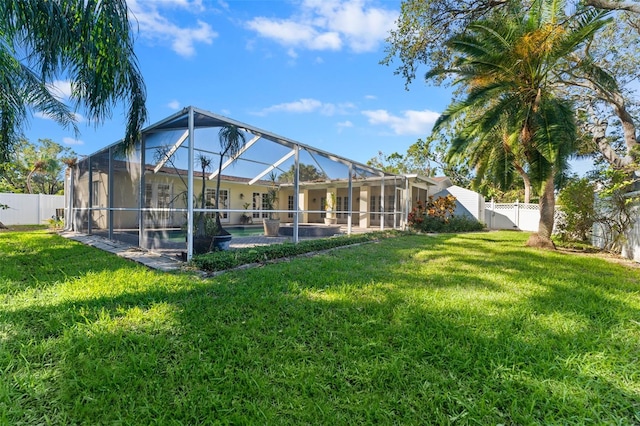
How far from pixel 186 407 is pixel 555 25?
35.2ft

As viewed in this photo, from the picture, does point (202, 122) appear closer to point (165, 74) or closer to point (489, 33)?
point (165, 74)

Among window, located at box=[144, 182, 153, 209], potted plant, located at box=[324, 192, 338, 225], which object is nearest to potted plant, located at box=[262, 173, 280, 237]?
window, located at box=[144, 182, 153, 209]

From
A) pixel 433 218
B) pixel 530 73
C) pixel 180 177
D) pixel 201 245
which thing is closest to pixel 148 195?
pixel 180 177

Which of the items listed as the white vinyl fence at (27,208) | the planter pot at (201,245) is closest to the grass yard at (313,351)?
the planter pot at (201,245)

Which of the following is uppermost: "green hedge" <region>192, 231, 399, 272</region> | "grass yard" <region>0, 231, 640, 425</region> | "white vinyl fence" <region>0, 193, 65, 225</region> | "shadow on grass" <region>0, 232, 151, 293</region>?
"white vinyl fence" <region>0, 193, 65, 225</region>

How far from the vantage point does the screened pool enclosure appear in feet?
22.4

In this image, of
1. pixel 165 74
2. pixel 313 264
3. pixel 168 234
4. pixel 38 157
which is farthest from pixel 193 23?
pixel 38 157

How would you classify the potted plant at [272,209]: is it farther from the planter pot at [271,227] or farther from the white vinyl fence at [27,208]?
the white vinyl fence at [27,208]

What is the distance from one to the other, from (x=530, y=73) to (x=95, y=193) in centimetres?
1430

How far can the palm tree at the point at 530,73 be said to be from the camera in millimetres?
7355

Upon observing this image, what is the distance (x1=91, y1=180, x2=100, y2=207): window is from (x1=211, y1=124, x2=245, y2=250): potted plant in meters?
4.90

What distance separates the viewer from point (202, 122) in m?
6.55

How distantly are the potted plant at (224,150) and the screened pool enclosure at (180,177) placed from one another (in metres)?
0.13

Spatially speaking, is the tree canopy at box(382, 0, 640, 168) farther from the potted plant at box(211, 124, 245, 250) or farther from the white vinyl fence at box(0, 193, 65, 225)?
the white vinyl fence at box(0, 193, 65, 225)
